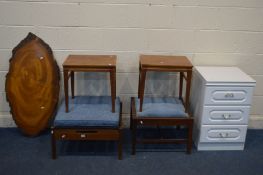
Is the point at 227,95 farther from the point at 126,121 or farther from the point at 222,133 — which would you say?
the point at 126,121

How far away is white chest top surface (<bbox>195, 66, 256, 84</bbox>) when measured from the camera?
2.67 metres

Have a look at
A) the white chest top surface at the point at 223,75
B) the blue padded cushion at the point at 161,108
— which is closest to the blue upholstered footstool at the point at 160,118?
the blue padded cushion at the point at 161,108

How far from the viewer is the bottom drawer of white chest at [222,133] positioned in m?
2.80

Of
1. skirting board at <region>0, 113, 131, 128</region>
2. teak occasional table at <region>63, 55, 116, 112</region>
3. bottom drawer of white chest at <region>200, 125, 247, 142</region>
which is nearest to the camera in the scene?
teak occasional table at <region>63, 55, 116, 112</region>

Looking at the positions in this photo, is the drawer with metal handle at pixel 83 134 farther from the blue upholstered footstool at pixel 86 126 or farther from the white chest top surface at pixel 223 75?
the white chest top surface at pixel 223 75

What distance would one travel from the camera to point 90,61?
2660 mm

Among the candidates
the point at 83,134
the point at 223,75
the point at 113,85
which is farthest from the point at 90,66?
the point at 223,75

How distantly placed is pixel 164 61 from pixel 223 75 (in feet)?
1.67

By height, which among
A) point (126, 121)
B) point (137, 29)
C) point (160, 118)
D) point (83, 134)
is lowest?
point (126, 121)

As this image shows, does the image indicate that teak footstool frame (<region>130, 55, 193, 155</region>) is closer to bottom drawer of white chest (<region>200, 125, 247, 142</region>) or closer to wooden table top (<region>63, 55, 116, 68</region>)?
bottom drawer of white chest (<region>200, 125, 247, 142</region>)

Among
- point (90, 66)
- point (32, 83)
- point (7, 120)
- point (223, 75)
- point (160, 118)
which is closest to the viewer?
point (90, 66)

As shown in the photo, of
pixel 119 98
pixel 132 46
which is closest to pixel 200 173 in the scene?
pixel 119 98

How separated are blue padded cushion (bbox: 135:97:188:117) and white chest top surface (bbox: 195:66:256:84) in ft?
1.05

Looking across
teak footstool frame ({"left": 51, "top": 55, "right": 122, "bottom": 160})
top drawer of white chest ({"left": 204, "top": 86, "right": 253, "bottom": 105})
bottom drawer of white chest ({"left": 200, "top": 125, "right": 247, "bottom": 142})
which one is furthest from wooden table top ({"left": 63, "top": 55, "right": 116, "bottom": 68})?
bottom drawer of white chest ({"left": 200, "top": 125, "right": 247, "bottom": 142})
